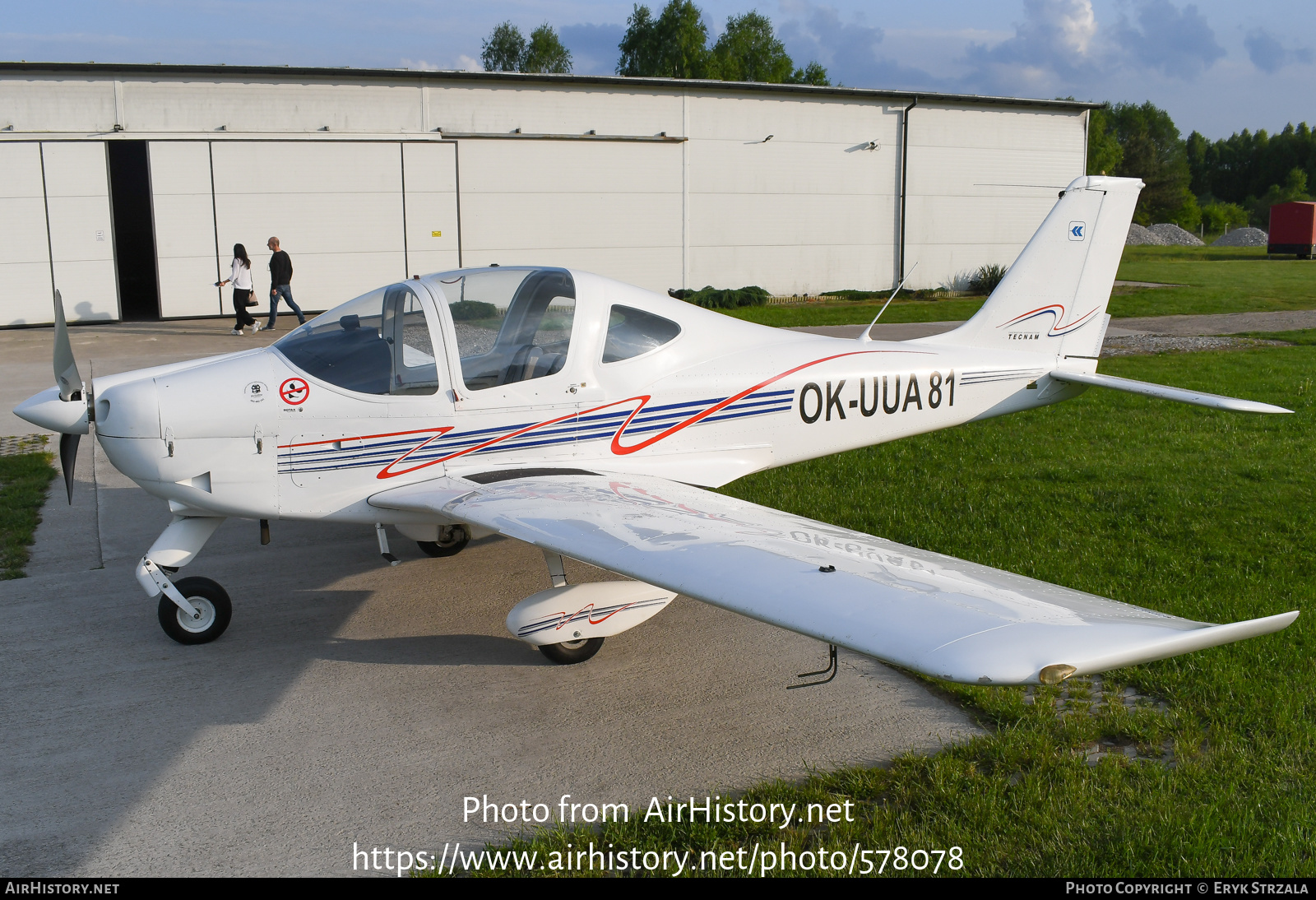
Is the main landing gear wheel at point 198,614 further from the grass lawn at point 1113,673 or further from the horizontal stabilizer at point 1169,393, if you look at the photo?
the horizontal stabilizer at point 1169,393

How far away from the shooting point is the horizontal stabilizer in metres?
6.34

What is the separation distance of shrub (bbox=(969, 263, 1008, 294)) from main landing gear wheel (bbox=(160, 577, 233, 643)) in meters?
25.7

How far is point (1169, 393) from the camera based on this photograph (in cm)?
693

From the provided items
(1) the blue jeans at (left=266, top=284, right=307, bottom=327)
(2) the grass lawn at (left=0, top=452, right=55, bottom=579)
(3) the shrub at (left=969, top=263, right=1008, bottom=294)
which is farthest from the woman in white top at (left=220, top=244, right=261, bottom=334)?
(3) the shrub at (left=969, top=263, right=1008, bottom=294)

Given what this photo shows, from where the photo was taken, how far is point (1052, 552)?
22.0ft

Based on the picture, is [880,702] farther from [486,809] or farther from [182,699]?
[182,699]

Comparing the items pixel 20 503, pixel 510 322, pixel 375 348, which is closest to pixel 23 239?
pixel 20 503

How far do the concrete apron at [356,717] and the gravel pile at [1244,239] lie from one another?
73979mm

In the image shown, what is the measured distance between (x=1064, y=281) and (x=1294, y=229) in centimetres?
5080

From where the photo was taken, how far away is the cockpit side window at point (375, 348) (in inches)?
225

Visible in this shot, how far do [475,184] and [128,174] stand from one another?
1816 cm

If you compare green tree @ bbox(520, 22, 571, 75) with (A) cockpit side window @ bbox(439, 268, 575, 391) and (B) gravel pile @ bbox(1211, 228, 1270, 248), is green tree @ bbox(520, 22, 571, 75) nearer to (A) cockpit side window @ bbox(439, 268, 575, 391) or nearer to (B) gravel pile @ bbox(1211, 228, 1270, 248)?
(B) gravel pile @ bbox(1211, 228, 1270, 248)

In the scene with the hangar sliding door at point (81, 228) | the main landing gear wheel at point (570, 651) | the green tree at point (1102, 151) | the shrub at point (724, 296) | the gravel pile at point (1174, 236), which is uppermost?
the green tree at point (1102, 151)

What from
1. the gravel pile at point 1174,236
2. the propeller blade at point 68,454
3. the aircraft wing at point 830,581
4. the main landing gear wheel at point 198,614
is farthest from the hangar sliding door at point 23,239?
the gravel pile at point 1174,236
